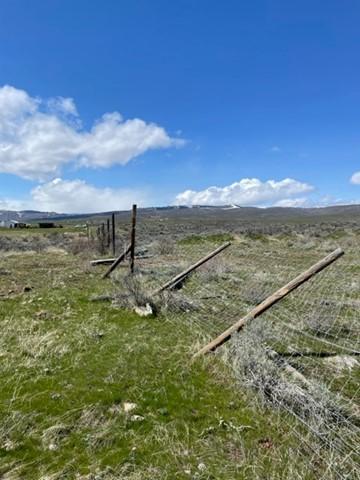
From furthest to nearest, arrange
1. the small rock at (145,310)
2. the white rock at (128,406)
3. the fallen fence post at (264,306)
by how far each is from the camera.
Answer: the small rock at (145,310) < the fallen fence post at (264,306) < the white rock at (128,406)

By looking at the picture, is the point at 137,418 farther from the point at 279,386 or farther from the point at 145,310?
the point at 145,310

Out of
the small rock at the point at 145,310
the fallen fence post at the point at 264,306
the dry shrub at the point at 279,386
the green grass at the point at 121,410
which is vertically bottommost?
the green grass at the point at 121,410

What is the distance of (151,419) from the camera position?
11.9 feet

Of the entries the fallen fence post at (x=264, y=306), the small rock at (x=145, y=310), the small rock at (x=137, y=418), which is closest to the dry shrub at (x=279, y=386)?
the fallen fence post at (x=264, y=306)

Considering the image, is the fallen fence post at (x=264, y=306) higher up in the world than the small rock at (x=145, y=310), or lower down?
higher up

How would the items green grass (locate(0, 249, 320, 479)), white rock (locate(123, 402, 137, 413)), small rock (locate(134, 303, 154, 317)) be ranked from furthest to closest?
small rock (locate(134, 303, 154, 317)), white rock (locate(123, 402, 137, 413)), green grass (locate(0, 249, 320, 479))

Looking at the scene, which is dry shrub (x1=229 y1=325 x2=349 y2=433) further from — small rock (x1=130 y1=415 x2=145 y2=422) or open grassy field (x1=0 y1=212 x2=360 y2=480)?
small rock (x1=130 y1=415 x2=145 y2=422)

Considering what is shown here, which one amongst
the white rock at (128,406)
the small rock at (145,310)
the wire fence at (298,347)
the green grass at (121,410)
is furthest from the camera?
the small rock at (145,310)

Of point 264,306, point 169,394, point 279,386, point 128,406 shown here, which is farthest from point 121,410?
point 264,306

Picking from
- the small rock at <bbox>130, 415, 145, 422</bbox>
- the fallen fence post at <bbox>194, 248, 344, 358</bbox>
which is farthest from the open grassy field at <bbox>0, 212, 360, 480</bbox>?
the fallen fence post at <bbox>194, 248, 344, 358</bbox>

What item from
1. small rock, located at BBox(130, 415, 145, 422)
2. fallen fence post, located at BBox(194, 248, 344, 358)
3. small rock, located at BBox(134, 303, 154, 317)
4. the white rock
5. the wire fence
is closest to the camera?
the wire fence

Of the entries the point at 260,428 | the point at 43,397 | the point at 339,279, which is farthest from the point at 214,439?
the point at 339,279

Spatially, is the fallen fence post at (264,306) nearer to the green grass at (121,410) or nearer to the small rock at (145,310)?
the green grass at (121,410)

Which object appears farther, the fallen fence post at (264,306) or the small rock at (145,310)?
the small rock at (145,310)
